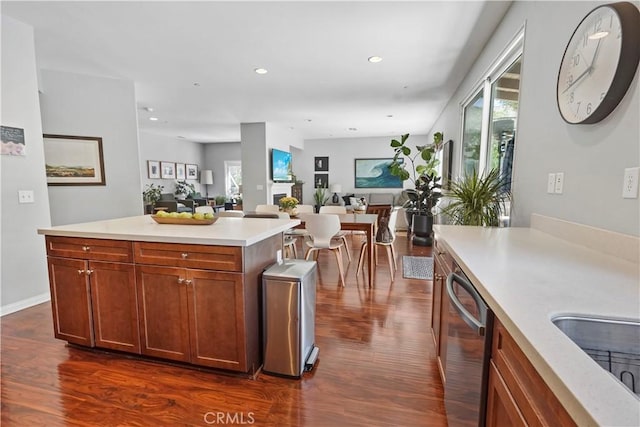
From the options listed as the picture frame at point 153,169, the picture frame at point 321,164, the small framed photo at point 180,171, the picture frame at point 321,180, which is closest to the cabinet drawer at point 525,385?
the picture frame at point 321,180

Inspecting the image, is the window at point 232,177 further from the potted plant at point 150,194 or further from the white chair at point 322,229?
the white chair at point 322,229

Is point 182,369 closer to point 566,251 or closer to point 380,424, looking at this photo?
point 380,424

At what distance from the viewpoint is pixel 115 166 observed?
3.90 metres

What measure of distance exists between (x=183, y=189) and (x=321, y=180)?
4196 mm

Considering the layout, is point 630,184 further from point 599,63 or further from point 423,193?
point 423,193

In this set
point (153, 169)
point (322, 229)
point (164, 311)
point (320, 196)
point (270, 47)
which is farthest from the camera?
point (320, 196)

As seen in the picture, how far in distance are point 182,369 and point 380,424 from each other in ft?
4.00

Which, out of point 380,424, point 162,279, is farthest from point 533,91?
point 162,279

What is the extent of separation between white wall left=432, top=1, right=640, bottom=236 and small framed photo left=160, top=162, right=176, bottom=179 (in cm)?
852

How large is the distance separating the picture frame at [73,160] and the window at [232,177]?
6655mm

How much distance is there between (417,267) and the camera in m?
4.05

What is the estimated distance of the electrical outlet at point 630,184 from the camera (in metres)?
1.12

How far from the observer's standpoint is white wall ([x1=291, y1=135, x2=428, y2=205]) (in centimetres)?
904

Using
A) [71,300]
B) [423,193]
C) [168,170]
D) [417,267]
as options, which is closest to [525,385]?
[71,300]
